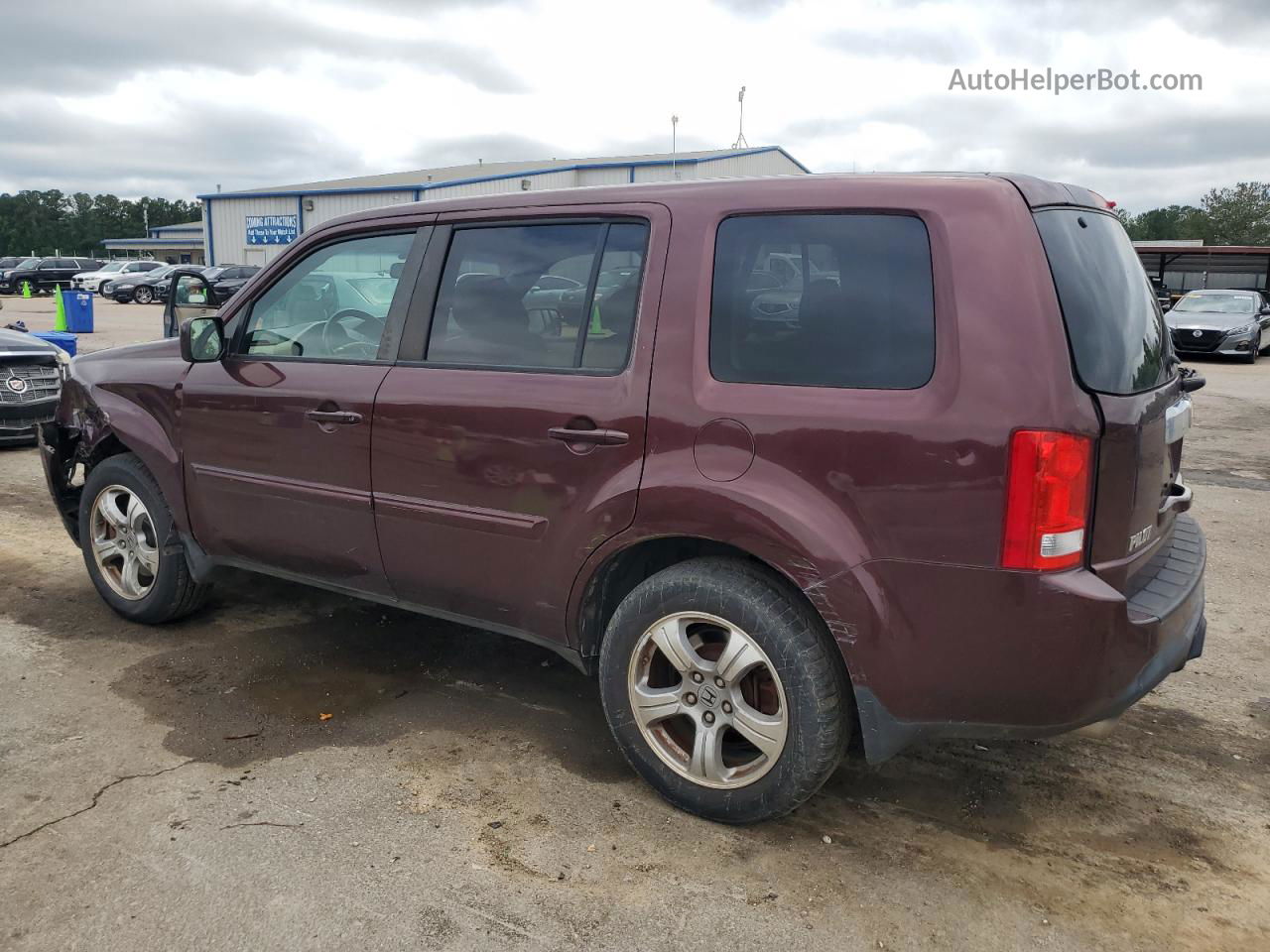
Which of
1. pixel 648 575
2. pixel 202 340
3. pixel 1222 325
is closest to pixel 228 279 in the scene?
pixel 1222 325

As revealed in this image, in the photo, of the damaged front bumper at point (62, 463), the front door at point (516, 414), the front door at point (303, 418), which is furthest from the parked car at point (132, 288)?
the front door at point (516, 414)

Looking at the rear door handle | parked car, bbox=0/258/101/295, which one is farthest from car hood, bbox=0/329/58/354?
parked car, bbox=0/258/101/295

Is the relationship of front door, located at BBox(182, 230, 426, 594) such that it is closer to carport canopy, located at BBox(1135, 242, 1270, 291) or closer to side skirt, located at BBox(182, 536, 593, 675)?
side skirt, located at BBox(182, 536, 593, 675)

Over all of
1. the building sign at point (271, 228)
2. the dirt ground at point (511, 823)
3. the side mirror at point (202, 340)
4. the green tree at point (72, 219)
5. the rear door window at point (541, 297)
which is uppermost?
the green tree at point (72, 219)

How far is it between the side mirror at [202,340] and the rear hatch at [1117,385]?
10.2 feet

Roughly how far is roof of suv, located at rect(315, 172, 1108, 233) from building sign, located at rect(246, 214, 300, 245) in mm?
40791

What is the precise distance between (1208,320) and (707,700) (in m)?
21.5

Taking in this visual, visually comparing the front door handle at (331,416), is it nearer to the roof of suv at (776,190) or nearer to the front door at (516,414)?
the front door at (516,414)

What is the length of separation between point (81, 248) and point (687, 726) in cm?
13854

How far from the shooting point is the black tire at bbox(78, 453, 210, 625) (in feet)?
14.3

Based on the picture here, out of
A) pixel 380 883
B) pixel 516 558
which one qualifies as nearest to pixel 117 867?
pixel 380 883

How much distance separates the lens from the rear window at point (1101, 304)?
2.51m

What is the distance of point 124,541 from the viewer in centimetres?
454

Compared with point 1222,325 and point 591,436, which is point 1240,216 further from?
point 591,436
